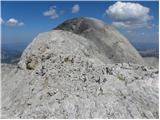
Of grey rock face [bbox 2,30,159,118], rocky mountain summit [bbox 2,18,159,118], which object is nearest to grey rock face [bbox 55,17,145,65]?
rocky mountain summit [bbox 2,18,159,118]

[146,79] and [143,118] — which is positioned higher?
[146,79]

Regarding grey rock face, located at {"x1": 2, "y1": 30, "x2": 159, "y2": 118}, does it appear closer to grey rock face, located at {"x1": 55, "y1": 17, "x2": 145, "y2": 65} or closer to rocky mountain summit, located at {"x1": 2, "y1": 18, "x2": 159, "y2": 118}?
rocky mountain summit, located at {"x1": 2, "y1": 18, "x2": 159, "y2": 118}

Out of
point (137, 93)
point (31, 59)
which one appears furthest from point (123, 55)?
point (137, 93)

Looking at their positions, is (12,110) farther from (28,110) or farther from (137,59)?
(137,59)

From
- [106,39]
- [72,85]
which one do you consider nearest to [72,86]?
[72,85]

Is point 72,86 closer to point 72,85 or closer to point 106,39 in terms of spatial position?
point 72,85

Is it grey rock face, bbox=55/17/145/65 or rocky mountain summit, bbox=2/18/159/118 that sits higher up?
grey rock face, bbox=55/17/145/65
